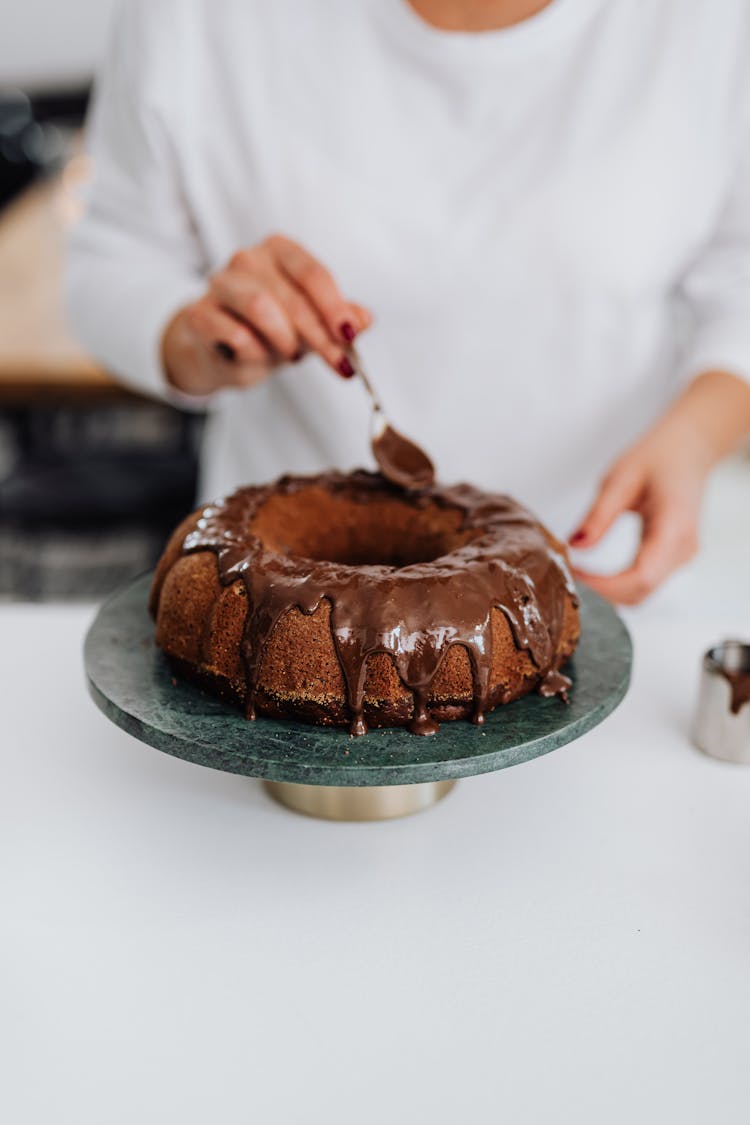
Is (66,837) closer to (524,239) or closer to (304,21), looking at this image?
(524,239)

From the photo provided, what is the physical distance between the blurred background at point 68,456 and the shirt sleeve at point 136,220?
75cm

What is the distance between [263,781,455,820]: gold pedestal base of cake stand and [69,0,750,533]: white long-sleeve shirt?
24.2 inches

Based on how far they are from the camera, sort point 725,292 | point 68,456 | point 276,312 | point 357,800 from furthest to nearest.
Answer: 1. point 68,456
2. point 725,292
3. point 276,312
4. point 357,800

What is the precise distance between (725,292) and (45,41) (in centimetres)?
513

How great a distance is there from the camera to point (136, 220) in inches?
61.6

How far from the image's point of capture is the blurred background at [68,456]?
7.92 ft

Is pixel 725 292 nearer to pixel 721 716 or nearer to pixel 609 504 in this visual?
pixel 609 504

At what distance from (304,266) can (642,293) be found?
0.54 m

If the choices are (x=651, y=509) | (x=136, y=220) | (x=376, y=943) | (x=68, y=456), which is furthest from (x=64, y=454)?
(x=376, y=943)

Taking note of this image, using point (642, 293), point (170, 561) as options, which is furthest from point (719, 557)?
point (170, 561)

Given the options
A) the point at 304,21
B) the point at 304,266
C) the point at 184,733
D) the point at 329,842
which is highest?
the point at 304,21

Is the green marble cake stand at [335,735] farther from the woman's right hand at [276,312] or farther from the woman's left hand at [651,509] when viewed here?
the woman's right hand at [276,312]

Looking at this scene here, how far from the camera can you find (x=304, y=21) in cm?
141

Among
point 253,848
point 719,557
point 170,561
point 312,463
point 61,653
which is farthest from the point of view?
point 719,557
